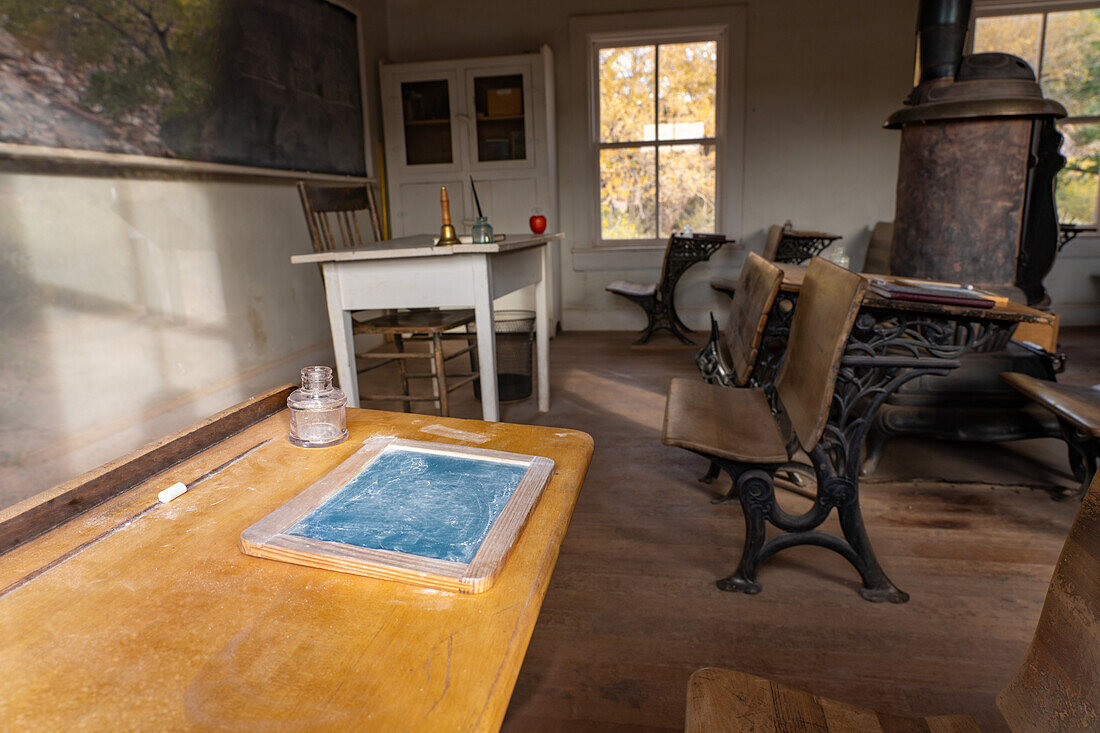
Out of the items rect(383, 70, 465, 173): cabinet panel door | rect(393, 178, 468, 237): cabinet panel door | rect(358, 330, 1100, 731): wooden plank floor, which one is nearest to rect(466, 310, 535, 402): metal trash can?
rect(358, 330, 1100, 731): wooden plank floor

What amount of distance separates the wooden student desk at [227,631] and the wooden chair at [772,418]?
3.33 ft

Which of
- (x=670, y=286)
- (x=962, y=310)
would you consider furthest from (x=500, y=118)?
(x=962, y=310)

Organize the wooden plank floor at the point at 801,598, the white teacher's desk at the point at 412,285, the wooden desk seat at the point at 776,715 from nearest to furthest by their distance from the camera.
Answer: the wooden desk seat at the point at 776,715 < the wooden plank floor at the point at 801,598 < the white teacher's desk at the point at 412,285

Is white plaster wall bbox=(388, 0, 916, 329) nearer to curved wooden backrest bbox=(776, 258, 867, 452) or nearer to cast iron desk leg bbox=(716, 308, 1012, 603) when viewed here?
curved wooden backrest bbox=(776, 258, 867, 452)

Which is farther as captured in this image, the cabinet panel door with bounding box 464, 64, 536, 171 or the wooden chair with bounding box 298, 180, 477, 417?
the cabinet panel door with bounding box 464, 64, 536, 171

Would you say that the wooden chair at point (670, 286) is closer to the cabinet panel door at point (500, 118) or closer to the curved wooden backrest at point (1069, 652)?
the cabinet panel door at point (500, 118)

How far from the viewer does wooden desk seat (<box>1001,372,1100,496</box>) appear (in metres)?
1.87

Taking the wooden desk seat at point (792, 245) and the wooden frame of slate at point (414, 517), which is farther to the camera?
the wooden desk seat at point (792, 245)

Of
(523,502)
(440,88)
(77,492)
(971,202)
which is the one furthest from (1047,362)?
(440,88)

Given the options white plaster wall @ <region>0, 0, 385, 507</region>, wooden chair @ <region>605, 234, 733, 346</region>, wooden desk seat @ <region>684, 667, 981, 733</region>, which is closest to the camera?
wooden desk seat @ <region>684, 667, 981, 733</region>

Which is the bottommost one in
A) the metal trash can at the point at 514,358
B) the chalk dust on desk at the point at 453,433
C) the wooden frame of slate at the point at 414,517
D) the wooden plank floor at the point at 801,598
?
the wooden plank floor at the point at 801,598

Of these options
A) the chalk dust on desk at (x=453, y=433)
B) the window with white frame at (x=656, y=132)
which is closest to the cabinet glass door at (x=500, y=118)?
the window with white frame at (x=656, y=132)

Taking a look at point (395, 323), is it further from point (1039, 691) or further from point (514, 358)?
point (1039, 691)

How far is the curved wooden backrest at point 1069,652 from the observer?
0.64 meters
